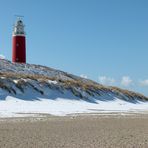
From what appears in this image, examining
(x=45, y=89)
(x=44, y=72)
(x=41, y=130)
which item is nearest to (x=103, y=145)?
(x=41, y=130)

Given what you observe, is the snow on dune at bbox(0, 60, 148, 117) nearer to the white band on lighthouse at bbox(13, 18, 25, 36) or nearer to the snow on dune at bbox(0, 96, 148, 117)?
the snow on dune at bbox(0, 96, 148, 117)

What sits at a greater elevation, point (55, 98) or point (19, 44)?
point (19, 44)

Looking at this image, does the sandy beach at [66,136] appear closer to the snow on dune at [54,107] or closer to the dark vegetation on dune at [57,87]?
the snow on dune at [54,107]

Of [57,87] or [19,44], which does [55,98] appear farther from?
[19,44]

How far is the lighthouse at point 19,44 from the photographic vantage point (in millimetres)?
56812

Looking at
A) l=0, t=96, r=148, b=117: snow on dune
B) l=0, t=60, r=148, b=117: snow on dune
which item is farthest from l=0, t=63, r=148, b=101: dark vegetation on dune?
l=0, t=96, r=148, b=117: snow on dune

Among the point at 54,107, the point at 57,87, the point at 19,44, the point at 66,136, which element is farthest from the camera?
the point at 19,44

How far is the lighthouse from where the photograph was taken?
186ft

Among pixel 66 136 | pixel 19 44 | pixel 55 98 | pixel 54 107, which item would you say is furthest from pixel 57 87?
pixel 66 136

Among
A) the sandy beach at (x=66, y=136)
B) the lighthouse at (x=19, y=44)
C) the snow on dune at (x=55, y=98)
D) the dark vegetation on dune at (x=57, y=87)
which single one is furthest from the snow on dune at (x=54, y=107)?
the lighthouse at (x=19, y=44)

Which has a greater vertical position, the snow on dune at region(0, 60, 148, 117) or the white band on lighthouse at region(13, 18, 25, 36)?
the white band on lighthouse at region(13, 18, 25, 36)

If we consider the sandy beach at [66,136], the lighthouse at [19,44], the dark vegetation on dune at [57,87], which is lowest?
the sandy beach at [66,136]

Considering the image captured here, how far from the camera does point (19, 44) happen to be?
187 ft

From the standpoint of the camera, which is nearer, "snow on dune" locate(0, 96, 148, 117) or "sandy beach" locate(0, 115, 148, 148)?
"sandy beach" locate(0, 115, 148, 148)
